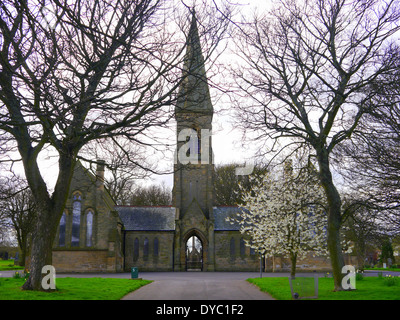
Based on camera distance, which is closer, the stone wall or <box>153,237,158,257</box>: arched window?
the stone wall

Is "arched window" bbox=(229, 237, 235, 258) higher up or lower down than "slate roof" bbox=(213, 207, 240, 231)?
lower down

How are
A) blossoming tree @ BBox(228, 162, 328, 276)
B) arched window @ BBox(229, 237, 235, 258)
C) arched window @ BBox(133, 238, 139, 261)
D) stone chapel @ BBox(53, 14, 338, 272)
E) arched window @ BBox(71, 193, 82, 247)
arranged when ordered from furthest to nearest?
1. arched window @ BBox(229, 237, 235, 258)
2. arched window @ BBox(133, 238, 139, 261)
3. arched window @ BBox(71, 193, 82, 247)
4. stone chapel @ BBox(53, 14, 338, 272)
5. blossoming tree @ BBox(228, 162, 328, 276)

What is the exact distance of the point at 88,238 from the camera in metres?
39.9

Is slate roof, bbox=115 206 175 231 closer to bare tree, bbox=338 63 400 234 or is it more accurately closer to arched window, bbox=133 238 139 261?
arched window, bbox=133 238 139 261

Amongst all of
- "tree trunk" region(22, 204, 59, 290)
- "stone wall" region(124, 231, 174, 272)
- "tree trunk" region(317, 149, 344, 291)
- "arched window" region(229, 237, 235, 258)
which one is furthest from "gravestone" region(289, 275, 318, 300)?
"stone wall" region(124, 231, 174, 272)

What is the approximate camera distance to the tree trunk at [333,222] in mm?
16766

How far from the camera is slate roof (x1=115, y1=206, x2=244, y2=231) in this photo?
42.7m

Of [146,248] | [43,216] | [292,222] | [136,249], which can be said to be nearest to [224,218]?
[146,248]

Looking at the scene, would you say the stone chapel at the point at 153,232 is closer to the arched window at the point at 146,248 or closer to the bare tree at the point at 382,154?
the arched window at the point at 146,248

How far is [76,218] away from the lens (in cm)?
4031

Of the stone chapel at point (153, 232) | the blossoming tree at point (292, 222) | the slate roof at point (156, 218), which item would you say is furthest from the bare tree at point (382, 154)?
the slate roof at point (156, 218)

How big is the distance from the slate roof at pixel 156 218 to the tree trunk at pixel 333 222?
25.8m

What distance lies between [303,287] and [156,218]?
30349mm

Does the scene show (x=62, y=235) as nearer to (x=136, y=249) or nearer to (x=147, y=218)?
(x=136, y=249)
